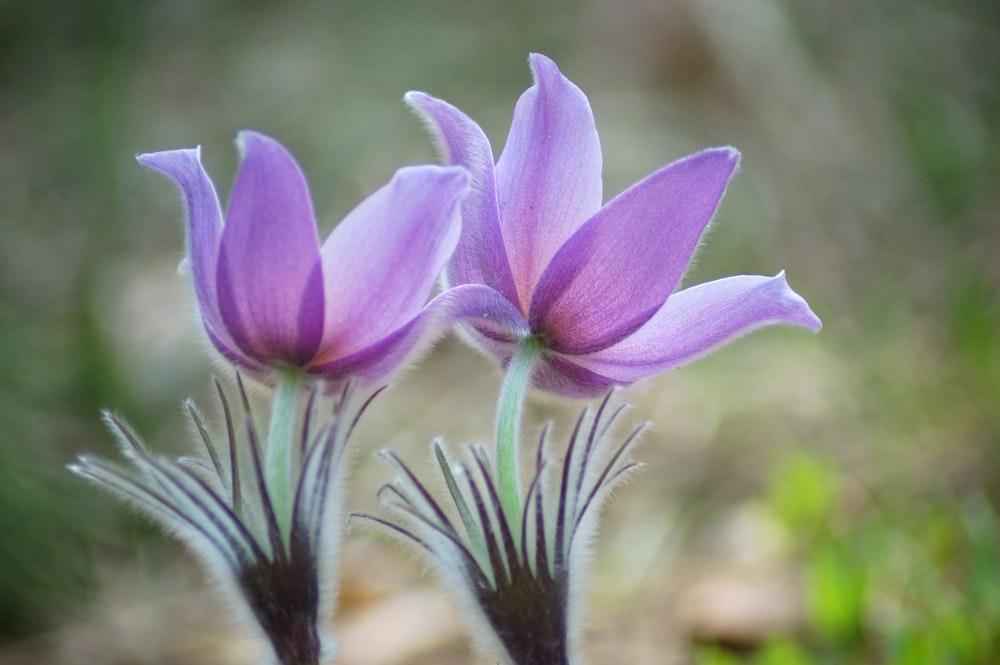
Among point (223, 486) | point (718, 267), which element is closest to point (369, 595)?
point (223, 486)

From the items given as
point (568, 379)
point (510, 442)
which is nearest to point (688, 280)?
point (568, 379)

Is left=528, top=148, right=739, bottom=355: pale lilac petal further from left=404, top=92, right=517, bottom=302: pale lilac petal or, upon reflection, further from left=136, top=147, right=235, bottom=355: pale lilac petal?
left=136, top=147, right=235, bottom=355: pale lilac petal

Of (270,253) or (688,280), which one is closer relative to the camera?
(270,253)

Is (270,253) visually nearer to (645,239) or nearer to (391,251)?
(391,251)

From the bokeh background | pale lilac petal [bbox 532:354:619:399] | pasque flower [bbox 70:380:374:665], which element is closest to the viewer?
pasque flower [bbox 70:380:374:665]

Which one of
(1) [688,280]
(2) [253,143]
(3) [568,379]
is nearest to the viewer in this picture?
(2) [253,143]

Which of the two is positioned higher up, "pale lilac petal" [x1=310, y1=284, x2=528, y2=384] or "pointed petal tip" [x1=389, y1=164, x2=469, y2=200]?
"pointed petal tip" [x1=389, y1=164, x2=469, y2=200]

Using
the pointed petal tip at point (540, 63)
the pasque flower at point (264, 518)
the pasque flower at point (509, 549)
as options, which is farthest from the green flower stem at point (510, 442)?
the pointed petal tip at point (540, 63)

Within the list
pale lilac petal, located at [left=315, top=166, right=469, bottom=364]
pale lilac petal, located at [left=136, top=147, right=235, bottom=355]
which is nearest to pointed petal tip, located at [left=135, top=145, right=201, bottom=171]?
pale lilac petal, located at [left=136, top=147, right=235, bottom=355]

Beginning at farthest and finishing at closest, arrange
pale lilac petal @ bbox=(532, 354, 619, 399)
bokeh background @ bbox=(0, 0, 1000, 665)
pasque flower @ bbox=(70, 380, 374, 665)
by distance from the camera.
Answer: bokeh background @ bbox=(0, 0, 1000, 665) < pale lilac petal @ bbox=(532, 354, 619, 399) < pasque flower @ bbox=(70, 380, 374, 665)
